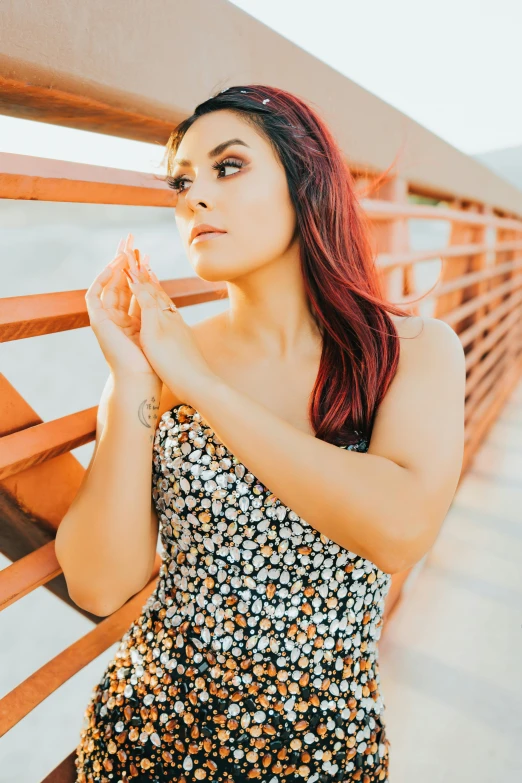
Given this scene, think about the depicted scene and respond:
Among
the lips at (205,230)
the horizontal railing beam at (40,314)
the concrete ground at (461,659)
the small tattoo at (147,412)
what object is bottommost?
the concrete ground at (461,659)

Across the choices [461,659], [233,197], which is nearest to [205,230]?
[233,197]

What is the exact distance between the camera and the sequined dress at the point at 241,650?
1103mm

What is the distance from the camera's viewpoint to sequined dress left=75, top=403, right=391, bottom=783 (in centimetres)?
110

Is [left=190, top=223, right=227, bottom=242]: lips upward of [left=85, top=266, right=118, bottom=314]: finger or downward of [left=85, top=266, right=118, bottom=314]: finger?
upward

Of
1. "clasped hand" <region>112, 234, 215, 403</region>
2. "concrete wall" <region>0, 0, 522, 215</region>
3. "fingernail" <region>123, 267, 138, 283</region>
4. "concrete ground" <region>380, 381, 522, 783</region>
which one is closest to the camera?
"concrete wall" <region>0, 0, 522, 215</region>

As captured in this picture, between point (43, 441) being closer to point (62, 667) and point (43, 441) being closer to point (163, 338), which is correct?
point (163, 338)

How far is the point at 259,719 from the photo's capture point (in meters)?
1.10

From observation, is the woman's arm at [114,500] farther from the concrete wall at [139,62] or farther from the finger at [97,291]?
the concrete wall at [139,62]

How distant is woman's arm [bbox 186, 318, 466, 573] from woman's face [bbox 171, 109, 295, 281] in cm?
25

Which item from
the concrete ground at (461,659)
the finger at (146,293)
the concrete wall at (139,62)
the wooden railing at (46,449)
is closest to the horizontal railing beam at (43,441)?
the wooden railing at (46,449)

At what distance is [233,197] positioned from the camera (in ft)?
3.53

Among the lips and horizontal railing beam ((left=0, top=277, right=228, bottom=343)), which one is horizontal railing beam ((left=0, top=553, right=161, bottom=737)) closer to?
horizontal railing beam ((left=0, top=277, right=228, bottom=343))

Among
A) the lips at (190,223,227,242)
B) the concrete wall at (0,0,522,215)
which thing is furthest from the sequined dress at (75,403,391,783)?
the concrete wall at (0,0,522,215)

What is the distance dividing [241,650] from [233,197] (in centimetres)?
85
